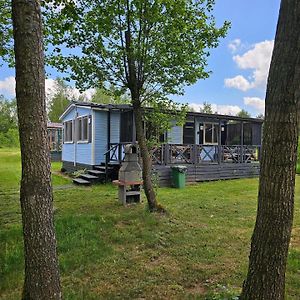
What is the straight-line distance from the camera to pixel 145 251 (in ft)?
15.0

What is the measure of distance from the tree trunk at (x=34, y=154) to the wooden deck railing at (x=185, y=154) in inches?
325

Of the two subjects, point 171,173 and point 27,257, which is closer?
point 27,257

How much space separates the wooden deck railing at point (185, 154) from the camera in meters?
12.3

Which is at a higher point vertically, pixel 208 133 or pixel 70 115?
pixel 70 115

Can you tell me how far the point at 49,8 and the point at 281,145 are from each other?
5.05 m

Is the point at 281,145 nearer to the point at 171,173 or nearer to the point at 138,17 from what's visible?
the point at 138,17

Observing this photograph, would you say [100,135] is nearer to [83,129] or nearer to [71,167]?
[83,129]

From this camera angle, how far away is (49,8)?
5680mm

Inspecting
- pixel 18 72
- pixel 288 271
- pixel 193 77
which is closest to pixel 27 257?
pixel 18 72

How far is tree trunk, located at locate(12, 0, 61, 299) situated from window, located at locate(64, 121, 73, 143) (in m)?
14.7

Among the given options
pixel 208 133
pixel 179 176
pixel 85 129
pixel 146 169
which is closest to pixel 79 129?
pixel 85 129

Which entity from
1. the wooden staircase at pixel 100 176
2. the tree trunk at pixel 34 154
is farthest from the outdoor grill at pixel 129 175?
the tree trunk at pixel 34 154

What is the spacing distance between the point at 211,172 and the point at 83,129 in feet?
20.7

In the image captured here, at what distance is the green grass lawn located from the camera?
3.38 meters
